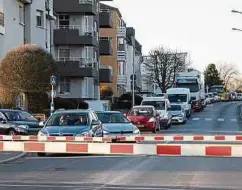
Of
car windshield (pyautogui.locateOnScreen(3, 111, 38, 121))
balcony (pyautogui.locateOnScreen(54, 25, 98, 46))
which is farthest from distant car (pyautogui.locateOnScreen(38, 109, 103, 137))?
balcony (pyautogui.locateOnScreen(54, 25, 98, 46))

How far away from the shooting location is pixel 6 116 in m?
27.5

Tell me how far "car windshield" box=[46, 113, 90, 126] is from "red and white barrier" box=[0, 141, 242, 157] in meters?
8.87

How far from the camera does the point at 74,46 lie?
6469 cm

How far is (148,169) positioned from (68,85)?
48.9 meters

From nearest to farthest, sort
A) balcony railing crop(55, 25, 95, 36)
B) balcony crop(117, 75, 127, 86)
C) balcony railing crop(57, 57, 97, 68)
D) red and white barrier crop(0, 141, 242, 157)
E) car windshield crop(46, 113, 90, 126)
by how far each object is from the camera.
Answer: red and white barrier crop(0, 141, 242, 157), car windshield crop(46, 113, 90, 126), balcony railing crop(57, 57, 97, 68), balcony railing crop(55, 25, 95, 36), balcony crop(117, 75, 127, 86)

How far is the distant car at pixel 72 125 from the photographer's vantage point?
21219mm

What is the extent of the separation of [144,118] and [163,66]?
235ft

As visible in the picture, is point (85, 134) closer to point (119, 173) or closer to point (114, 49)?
point (119, 173)

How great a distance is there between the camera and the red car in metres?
37.7

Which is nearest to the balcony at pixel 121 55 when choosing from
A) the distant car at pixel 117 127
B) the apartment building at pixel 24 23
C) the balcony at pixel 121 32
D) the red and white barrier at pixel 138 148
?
the balcony at pixel 121 32

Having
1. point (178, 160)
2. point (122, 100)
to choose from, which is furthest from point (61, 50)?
point (178, 160)

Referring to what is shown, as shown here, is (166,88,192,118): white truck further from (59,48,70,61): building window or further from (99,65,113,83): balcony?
(99,65,113,83): balcony

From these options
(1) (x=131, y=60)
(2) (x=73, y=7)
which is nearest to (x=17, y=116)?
(2) (x=73, y=7)

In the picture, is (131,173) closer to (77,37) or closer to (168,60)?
(77,37)
